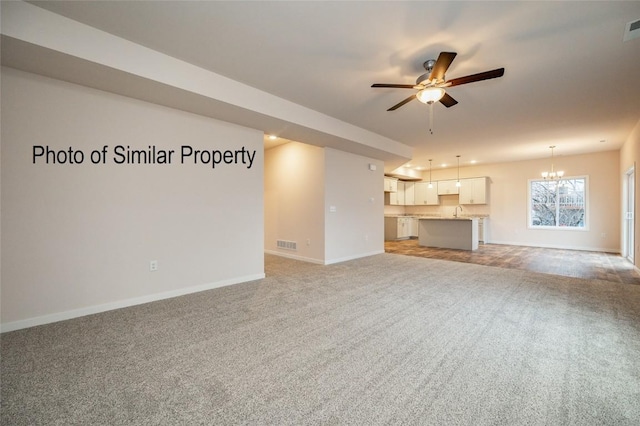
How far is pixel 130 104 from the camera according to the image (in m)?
3.17

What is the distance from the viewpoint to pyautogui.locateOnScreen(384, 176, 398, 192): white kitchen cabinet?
31.3ft

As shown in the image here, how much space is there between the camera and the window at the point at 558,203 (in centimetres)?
755

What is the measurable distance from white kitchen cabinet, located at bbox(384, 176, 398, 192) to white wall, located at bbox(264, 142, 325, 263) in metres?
4.56

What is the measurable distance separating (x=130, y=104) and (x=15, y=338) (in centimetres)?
254

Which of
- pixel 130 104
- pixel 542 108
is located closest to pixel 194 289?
pixel 130 104

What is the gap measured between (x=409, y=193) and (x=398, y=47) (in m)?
8.60

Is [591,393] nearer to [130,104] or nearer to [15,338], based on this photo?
[15,338]

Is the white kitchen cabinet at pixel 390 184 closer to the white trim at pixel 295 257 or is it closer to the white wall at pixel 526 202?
the white wall at pixel 526 202

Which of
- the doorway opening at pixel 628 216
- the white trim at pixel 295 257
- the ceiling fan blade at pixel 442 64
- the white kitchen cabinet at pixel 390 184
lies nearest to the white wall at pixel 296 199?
the white trim at pixel 295 257

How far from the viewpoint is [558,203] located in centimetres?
792

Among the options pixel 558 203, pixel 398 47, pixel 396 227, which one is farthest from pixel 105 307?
pixel 558 203

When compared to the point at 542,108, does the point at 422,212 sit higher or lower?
lower

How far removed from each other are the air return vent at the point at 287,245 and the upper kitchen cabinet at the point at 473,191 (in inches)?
257

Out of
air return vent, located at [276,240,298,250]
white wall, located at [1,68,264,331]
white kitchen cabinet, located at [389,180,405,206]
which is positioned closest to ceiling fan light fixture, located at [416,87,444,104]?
white wall, located at [1,68,264,331]
